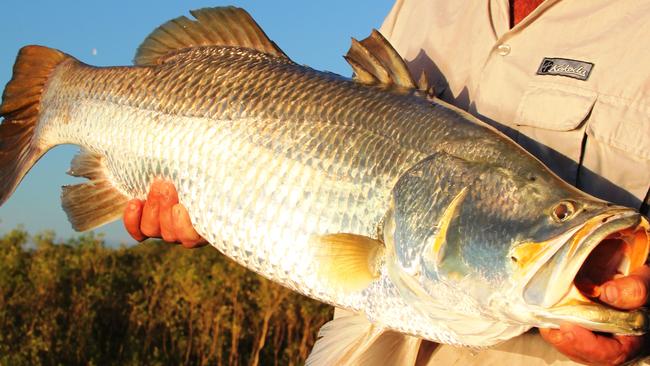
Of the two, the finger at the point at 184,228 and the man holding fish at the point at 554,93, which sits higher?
the man holding fish at the point at 554,93

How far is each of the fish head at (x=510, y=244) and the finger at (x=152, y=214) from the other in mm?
1154

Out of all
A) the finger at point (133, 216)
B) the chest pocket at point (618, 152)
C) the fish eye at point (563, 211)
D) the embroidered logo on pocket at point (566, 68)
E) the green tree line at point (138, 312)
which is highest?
the embroidered logo on pocket at point (566, 68)

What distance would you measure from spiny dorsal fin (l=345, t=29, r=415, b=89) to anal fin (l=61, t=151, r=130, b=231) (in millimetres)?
1286

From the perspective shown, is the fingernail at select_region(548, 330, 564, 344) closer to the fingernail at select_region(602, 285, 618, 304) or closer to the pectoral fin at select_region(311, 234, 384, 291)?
the fingernail at select_region(602, 285, 618, 304)

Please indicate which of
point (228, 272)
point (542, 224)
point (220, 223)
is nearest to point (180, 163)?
point (220, 223)

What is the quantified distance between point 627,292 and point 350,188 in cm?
97

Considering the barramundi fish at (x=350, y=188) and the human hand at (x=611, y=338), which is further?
the barramundi fish at (x=350, y=188)

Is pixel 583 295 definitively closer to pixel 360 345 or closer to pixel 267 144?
pixel 360 345

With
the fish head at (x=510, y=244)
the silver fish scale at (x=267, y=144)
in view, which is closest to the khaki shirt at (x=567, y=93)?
the silver fish scale at (x=267, y=144)

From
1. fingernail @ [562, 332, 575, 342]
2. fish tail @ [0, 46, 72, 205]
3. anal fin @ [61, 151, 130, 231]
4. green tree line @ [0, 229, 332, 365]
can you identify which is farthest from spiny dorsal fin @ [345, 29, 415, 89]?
green tree line @ [0, 229, 332, 365]

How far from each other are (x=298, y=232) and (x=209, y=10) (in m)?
1.25

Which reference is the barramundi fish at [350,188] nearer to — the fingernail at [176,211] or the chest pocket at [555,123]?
the fingernail at [176,211]

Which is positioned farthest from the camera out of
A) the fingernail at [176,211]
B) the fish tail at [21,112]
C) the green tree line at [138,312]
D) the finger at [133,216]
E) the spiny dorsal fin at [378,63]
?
the green tree line at [138,312]

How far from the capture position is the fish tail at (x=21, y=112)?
383 cm
